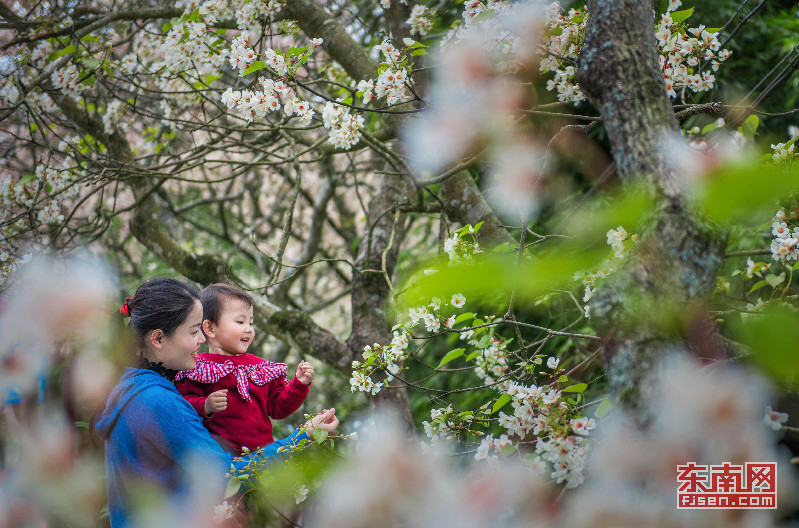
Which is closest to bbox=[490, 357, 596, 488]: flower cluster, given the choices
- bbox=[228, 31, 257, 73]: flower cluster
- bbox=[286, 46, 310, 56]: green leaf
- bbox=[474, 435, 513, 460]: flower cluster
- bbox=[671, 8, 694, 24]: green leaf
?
bbox=[474, 435, 513, 460]: flower cluster

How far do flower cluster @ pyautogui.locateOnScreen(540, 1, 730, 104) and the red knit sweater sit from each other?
45.9 inches

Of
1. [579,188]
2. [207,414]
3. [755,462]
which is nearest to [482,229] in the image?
[579,188]

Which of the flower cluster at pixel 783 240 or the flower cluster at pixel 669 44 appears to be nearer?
the flower cluster at pixel 783 240

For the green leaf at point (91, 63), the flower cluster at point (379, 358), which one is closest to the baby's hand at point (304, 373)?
the flower cluster at point (379, 358)

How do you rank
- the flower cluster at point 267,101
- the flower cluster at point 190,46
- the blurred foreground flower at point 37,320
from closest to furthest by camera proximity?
the blurred foreground flower at point 37,320 < the flower cluster at point 267,101 < the flower cluster at point 190,46

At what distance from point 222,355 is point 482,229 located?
1027 millimetres

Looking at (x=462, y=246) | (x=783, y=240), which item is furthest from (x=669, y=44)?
(x=462, y=246)

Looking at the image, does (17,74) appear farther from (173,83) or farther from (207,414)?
(207,414)

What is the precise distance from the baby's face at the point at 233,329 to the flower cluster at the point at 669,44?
1088 millimetres

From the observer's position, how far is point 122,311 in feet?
4.84

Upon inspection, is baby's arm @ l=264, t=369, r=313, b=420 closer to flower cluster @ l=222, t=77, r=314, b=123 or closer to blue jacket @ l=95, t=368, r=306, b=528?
blue jacket @ l=95, t=368, r=306, b=528
